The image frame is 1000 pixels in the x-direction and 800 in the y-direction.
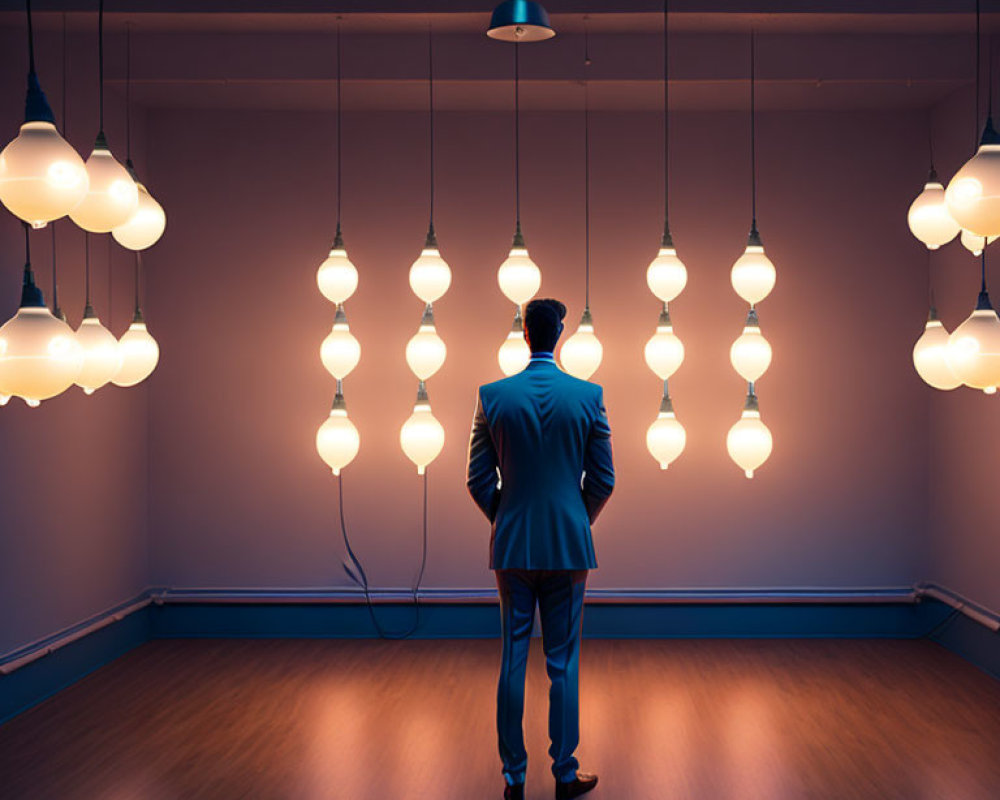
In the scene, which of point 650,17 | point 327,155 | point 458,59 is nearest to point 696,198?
point 650,17

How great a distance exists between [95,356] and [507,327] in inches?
111

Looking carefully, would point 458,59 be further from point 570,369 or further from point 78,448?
point 78,448

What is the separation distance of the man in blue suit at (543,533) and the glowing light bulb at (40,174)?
1.56m

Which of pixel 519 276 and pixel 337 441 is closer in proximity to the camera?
pixel 519 276

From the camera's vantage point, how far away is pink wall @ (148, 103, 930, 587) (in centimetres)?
581

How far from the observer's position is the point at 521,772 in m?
3.41

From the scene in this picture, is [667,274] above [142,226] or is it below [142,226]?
below

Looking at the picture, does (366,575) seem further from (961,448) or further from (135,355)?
(961,448)

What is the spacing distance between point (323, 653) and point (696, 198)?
11.7 feet

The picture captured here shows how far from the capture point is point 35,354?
2516 millimetres

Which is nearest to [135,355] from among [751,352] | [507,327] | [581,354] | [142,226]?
[142,226]

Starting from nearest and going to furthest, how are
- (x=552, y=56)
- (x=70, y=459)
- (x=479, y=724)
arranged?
(x=479, y=724)
(x=70, y=459)
(x=552, y=56)

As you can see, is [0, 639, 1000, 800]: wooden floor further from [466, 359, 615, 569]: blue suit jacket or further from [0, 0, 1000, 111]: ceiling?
[0, 0, 1000, 111]: ceiling

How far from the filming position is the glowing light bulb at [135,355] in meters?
4.14
